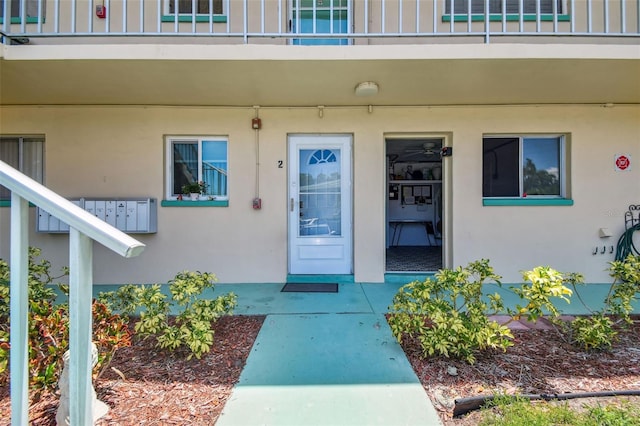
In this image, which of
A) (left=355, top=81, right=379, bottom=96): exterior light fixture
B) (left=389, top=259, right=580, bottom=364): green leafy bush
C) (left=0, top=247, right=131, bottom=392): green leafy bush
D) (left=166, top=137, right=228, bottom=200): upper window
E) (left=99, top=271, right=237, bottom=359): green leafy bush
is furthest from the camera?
(left=166, top=137, right=228, bottom=200): upper window

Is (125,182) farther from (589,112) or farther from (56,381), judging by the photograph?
(589,112)

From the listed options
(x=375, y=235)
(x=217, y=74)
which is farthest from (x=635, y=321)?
(x=217, y=74)

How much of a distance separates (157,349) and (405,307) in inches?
81.0

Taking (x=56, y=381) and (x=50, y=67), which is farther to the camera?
(x=50, y=67)

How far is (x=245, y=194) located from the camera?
179 inches

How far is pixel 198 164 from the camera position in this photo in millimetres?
4648

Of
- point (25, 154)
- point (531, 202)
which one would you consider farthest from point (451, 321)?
point (25, 154)

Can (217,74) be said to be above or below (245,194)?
above

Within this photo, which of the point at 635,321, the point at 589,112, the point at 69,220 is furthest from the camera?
the point at 589,112

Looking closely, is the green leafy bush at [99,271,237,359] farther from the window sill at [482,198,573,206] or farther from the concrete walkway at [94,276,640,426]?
the window sill at [482,198,573,206]

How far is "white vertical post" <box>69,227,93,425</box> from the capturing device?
1.23m

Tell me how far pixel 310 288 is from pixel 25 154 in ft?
15.0

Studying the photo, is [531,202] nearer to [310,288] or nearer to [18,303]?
[310,288]

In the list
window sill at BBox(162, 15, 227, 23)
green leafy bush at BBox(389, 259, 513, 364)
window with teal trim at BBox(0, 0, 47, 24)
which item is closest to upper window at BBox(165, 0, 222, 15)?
window sill at BBox(162, 15, 227, 23)
